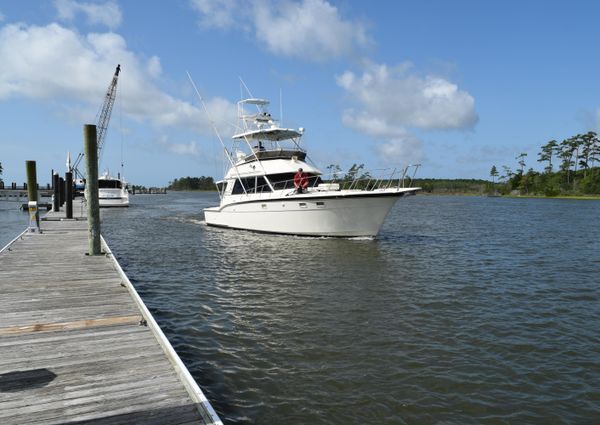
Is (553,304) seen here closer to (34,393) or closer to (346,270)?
(346,270)

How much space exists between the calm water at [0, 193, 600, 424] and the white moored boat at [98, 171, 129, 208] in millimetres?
34210

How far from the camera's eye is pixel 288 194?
20109mm

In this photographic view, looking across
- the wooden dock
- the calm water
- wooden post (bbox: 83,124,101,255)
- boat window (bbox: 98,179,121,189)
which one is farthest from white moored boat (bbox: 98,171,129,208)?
the wooden dock

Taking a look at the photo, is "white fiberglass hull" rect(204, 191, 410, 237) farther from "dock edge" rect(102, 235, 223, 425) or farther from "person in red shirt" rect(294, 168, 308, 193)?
"dock edge" rect(102, 235, 223, 425)

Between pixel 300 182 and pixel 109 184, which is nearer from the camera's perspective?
pixel 300 182

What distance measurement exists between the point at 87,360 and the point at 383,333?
16.5 feet

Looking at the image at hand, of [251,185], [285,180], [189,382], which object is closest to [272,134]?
[251,185]

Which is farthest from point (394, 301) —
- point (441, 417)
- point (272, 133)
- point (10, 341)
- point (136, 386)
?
Answer: point (272, 133)

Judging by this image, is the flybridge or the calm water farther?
the flybridge

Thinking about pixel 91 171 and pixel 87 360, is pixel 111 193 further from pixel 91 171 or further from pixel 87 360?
pixel 87 360

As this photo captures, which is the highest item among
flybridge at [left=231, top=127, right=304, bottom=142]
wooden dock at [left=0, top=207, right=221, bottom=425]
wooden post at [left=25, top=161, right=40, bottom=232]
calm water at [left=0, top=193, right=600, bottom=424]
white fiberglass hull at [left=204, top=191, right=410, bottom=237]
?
flybridge at [left=231, top=127, right=304, bottom=142]

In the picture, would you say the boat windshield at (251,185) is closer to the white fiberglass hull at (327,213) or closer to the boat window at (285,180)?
the boat window at (285,180)

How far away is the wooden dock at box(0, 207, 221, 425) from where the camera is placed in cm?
379

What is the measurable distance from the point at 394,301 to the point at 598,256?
11.8 meters
